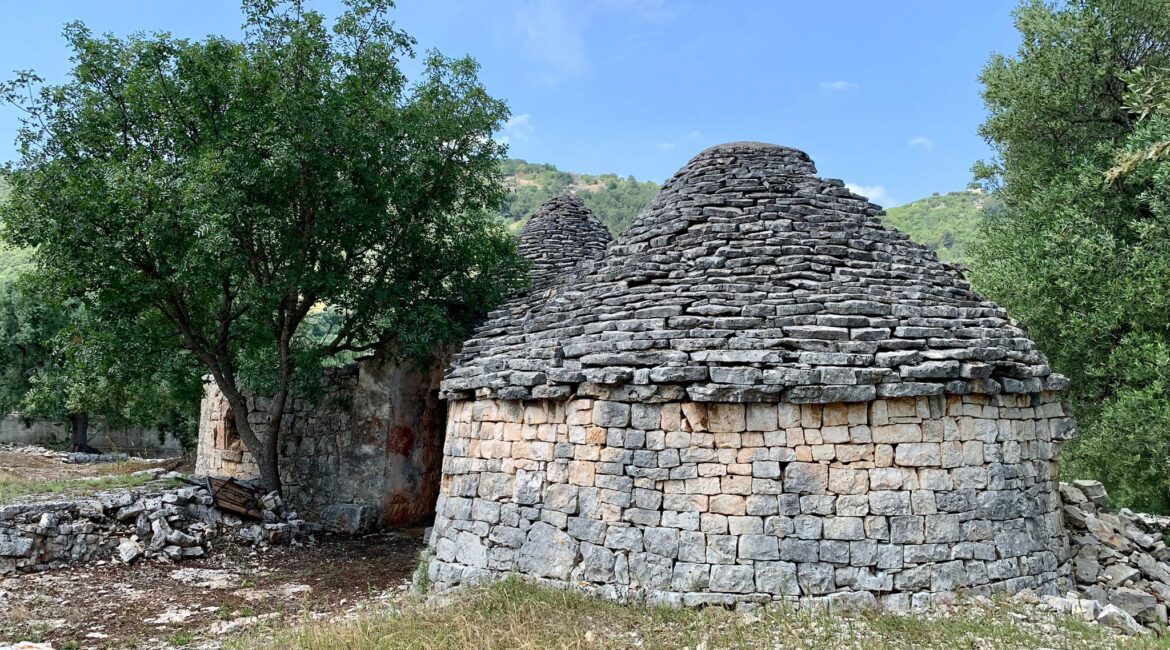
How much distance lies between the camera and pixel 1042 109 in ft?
37.8

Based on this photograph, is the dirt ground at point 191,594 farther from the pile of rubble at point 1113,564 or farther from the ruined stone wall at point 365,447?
the pile of rubble at point 1113,564

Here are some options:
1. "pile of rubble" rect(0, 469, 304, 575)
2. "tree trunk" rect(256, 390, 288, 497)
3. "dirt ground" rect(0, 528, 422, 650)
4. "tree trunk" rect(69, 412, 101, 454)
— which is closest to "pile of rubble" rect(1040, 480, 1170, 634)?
"dirt ground" rect(0, 528, 422, 650)

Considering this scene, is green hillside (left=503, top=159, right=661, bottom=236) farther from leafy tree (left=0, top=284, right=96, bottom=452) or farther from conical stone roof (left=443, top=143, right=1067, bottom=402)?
conical stone roof (left=443, top=143, right=1067, bottom=402)

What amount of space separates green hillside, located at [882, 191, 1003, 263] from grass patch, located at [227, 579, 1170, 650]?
25932 millimetres

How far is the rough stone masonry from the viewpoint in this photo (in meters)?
5.66

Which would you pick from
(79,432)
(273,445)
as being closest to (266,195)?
(273,445)

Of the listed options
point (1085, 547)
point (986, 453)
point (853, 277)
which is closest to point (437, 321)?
point (853, 277)

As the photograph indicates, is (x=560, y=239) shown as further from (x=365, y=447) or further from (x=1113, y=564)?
(x=1113, y=564)

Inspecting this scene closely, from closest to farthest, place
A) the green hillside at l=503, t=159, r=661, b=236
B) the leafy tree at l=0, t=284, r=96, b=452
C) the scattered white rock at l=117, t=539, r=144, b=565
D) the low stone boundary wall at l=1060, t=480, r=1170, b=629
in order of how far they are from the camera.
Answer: the low stone boundary wall at l=1060, t=480, r=1170, b=629 → the scattered white rock at l=117, t=539, r=144, b=565 → the leafy tree at l=0, t=284, r=96, b=452 → the green hillside at l=503, t=159, r=661, b=236

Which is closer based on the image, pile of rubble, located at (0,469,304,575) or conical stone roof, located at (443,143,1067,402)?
conical stone roof, located at (443,143,1067,402)

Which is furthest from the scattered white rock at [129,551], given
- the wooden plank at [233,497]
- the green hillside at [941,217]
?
the green hillside at [941,217]

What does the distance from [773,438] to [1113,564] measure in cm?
414

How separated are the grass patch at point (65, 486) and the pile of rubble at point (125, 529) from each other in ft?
6.05

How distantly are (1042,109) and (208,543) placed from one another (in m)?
13.6
